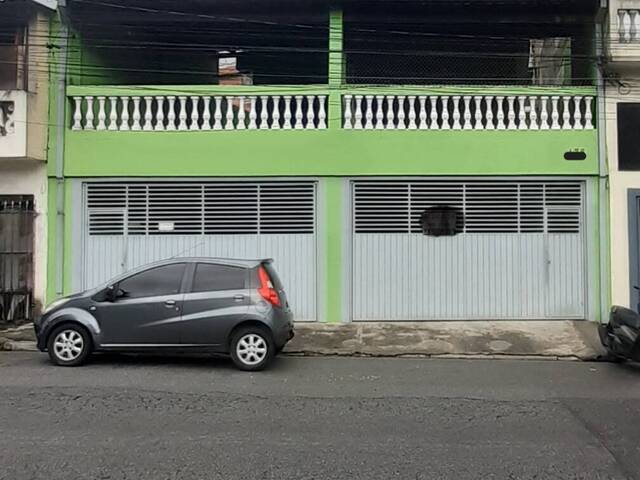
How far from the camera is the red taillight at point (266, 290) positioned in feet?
27.6

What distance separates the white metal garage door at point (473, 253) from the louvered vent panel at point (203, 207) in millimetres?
1451

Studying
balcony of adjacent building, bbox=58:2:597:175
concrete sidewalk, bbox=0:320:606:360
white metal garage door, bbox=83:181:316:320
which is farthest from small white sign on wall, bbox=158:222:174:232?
concrete sidewalk, bbox=0:320:606:360

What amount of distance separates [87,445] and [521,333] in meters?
7.85

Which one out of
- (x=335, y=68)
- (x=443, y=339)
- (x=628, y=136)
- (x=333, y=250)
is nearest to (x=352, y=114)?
(x=335, y=68)

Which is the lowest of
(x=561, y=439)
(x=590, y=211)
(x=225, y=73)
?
(x=561, y=439)

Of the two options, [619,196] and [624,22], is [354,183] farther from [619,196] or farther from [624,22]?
[624,22]

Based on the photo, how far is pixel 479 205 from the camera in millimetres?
12016

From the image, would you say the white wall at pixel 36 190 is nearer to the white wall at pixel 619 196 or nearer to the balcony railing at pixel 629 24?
the white wall at pixel 619 196

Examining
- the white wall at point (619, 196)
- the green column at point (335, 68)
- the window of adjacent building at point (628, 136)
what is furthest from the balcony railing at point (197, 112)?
the window of adjacent building at point (628, 136)

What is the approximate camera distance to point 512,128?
11820mm

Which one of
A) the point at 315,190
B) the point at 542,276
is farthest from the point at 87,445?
the point at 542,276

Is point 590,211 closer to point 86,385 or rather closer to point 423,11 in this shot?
point 423,11

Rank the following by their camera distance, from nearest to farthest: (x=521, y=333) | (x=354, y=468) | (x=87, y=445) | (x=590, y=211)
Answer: (x=354, y=468) < (x=87, y=445) < (x=521, y=333) < (x=590, y=211)

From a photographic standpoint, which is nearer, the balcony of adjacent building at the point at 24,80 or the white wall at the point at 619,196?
the balcony of adjacent building at the point at 24,80
